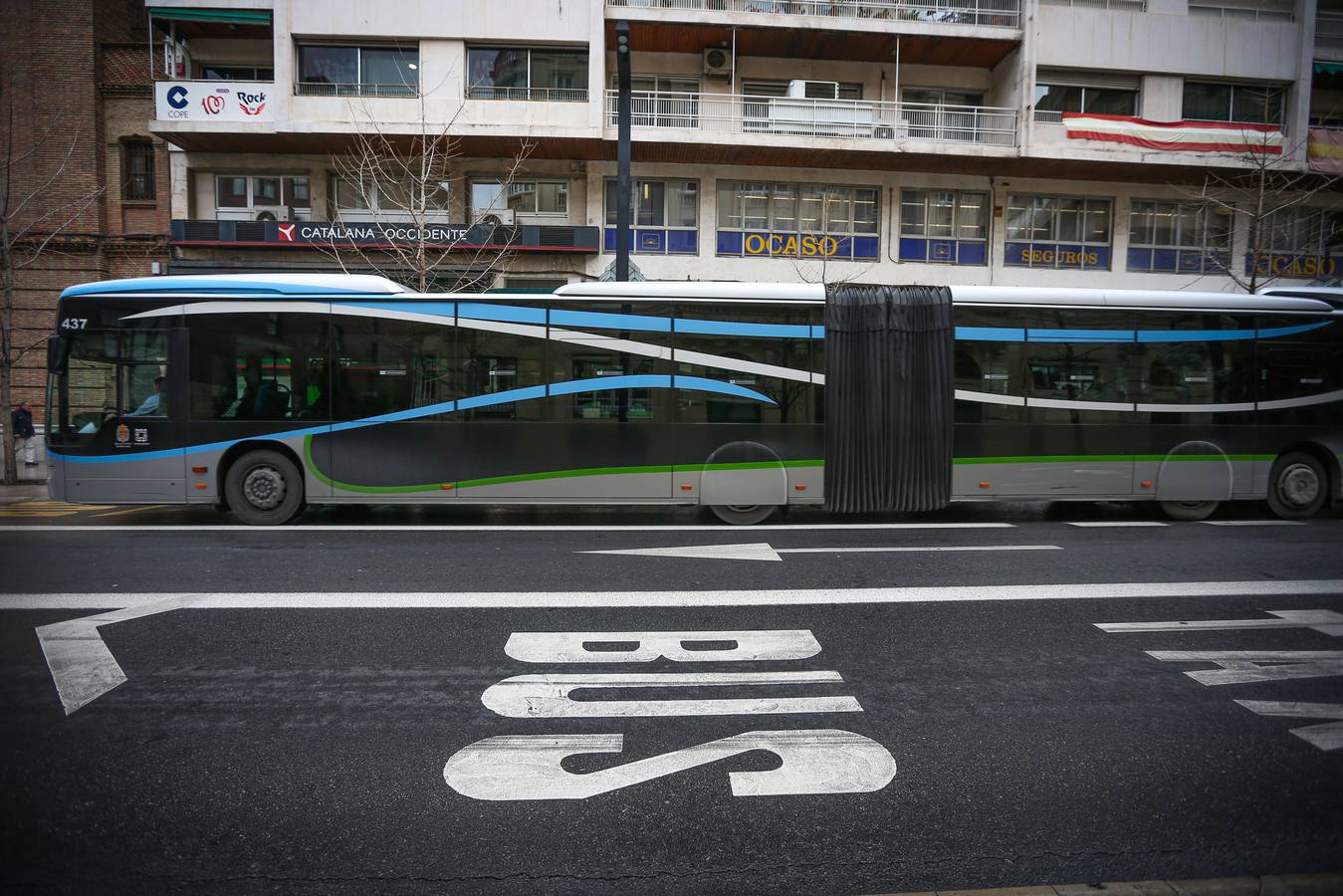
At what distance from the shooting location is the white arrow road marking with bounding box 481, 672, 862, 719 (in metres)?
4.41

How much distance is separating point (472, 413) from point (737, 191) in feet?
Result: 46.8

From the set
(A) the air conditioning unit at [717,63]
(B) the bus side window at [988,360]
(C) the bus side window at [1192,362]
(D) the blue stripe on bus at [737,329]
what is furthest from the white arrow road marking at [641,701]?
(A) the air conditioning unit at [717,63]

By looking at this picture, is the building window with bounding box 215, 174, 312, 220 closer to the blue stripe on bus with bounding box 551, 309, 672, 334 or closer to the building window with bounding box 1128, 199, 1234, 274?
the blue stripe on bus with bounding box 551, 309, 672, 334

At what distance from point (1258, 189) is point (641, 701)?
25220mm

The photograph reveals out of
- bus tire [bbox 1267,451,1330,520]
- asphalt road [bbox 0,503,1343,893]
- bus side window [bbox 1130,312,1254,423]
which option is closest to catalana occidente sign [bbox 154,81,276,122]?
asphalt road [bbox 0,503,1343,893]

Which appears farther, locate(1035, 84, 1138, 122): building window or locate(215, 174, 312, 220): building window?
locate(1035, 84, 1138, 122): building window

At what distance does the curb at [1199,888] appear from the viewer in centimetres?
271

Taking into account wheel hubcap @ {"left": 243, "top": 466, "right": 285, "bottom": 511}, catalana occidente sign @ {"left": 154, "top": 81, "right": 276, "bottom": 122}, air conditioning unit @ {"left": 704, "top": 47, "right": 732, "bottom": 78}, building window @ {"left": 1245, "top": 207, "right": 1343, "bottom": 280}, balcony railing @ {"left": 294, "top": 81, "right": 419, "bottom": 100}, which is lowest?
wheel hubcap @ {"left": 243, "top": 466, "right": 285, "bottom": 511}

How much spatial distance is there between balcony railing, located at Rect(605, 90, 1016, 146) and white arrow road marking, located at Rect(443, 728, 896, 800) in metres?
19.2

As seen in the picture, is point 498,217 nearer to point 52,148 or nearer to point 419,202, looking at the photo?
point 419,202

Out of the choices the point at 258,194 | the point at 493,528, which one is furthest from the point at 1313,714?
the point at 258,194

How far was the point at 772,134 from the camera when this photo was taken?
68.3 feet

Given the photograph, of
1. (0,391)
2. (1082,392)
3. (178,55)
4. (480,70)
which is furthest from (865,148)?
(0,391)

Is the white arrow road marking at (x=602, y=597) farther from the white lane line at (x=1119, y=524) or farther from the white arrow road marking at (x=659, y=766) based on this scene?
the white lane line at (x=1119, y=524)
